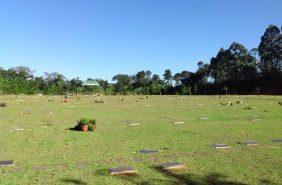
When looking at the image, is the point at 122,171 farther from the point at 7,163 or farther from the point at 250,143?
the point at 250,143

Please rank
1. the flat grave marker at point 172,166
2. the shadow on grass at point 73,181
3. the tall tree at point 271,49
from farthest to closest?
the tall tree at point 271,49 < the flat grave marker at point 172,166 < the shadow on grass at point 73,181

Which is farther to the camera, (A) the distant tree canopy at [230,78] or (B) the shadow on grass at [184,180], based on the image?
(A) the distant tree canopy at [230,78]

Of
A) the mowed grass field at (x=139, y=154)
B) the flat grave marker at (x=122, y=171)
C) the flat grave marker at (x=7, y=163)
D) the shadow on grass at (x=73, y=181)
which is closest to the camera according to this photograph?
the shadow on grass at (x=73, y=181)

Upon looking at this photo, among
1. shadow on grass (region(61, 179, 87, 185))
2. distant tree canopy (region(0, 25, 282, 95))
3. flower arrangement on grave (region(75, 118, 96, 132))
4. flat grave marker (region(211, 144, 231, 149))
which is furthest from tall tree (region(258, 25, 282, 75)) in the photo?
shadow on grass (region(61, 179, 87, 185))

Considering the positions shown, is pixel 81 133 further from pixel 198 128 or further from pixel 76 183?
pixel 76 183

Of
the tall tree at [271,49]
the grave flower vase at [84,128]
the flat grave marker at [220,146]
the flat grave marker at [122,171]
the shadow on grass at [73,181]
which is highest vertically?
the tall tree at [271,49]

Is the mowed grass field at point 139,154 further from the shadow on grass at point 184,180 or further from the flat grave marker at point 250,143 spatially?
the flat grave marker at point 250,143

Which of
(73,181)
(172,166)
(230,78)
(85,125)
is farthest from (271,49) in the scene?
(73,181)

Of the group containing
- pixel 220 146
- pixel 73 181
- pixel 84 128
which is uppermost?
pixel 84 128

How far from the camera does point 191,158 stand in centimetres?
723

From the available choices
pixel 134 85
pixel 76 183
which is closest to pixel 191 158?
pixel 76 183

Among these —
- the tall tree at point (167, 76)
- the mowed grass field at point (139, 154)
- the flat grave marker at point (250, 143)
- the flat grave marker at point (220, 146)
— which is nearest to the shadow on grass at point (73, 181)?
the mowed grass field at point (139, 154)

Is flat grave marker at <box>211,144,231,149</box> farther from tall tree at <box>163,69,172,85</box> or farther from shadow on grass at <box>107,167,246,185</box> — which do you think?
tall tree at <box>163,69,172,85</box>

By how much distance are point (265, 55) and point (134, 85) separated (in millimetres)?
26666
